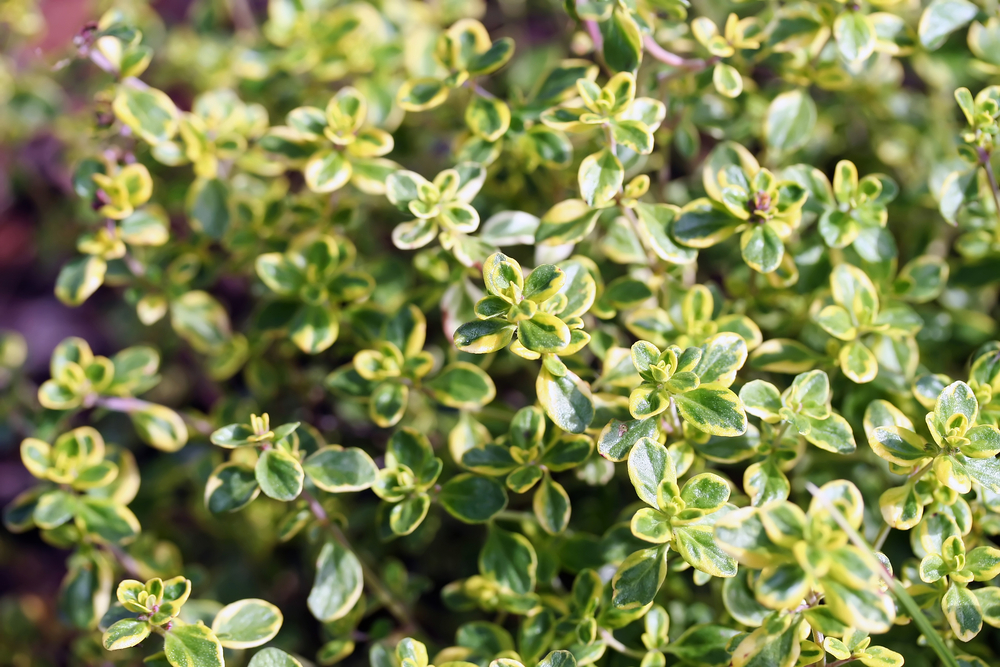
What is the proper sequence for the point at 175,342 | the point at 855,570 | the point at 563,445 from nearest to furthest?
1. the point at 855,570
2. the point at 563,445
3. the point at 175,342

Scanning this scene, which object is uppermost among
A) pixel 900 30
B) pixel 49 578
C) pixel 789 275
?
pixel 900 30

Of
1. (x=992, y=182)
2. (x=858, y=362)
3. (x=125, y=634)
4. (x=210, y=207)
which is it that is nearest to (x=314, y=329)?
(x=210, y=207)

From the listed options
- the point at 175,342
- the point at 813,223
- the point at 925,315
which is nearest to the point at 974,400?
the point at 925,315

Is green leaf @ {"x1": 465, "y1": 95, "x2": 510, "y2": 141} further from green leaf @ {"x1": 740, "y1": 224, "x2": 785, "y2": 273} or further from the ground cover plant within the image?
green leaf @ {"x1": 740, "y1": 224, "x2": 785, "y2": 273}

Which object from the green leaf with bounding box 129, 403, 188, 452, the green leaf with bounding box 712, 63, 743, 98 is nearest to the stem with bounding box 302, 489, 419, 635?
the green leaf with bounding box 129, 403, 188, 452

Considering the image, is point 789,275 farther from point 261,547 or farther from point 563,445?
point 261,547

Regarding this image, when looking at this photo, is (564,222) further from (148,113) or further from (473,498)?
(148,113)
